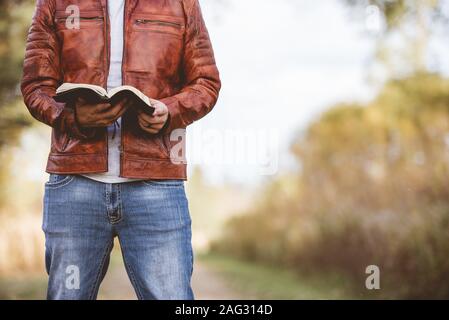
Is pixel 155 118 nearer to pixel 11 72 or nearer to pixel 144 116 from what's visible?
pixel 144 116

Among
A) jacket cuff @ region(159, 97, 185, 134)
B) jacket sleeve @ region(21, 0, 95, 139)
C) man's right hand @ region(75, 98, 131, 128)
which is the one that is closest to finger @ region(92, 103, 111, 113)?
man's right hand @ region(75, 98, 131, 128)

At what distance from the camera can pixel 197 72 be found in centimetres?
258

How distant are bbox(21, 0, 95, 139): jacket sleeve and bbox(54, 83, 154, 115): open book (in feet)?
0.32

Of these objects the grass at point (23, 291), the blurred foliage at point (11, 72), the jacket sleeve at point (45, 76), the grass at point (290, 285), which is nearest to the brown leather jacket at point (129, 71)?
the jacket sleeve at point (45, 76)

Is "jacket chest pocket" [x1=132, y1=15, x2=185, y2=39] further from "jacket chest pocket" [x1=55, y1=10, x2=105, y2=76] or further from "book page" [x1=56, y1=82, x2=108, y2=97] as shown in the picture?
"book page" [x1=56, y1=82, x2=108, y2=97]

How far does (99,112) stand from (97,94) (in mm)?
79

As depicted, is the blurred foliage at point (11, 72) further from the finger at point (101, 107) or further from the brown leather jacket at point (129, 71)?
the finger at point (101, 107)

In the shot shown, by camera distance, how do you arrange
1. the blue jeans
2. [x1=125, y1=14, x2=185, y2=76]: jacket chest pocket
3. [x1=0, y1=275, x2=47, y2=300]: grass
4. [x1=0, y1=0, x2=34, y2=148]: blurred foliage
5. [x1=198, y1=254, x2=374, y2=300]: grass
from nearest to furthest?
the blue jeans → [x1=125, y1=14, x2=185, y2=76]: jacket chest pocket → [x1=0, y1=275, x2=47, y2=300]: grass → [x1=198, y1=254, x2=374, y2=300]: grass → [x1=0, y1=0, x2=34, y2=148]: blurred foliage

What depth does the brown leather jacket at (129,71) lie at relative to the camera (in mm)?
2377

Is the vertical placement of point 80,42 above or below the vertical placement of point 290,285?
below

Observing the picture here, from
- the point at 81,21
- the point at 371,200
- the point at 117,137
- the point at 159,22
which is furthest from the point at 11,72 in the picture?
the point at 117,137

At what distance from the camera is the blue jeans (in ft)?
7.57
